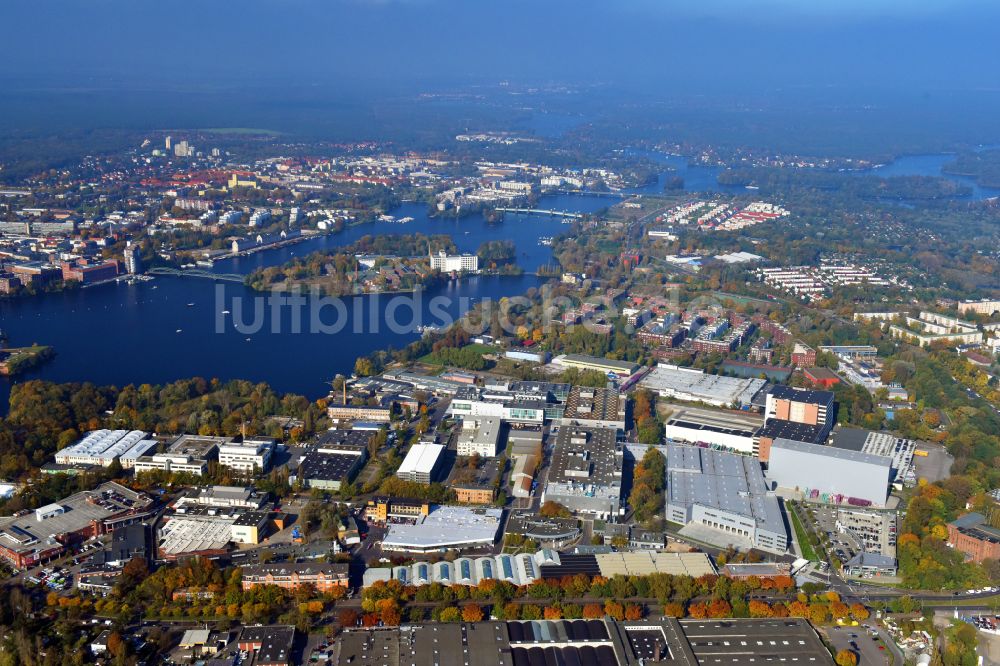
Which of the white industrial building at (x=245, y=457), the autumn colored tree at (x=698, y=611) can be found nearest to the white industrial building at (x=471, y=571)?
the autumn colored tree at (x=698, y=611)

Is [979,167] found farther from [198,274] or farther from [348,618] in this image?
[348,618]

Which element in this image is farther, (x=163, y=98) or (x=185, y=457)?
(x=163, y=98)

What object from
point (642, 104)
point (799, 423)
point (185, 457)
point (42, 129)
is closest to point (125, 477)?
point (185, 457)

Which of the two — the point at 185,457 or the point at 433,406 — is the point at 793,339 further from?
the point at 185,457

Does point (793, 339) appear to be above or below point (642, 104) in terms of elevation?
below

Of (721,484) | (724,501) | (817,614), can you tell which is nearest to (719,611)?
(817,614)

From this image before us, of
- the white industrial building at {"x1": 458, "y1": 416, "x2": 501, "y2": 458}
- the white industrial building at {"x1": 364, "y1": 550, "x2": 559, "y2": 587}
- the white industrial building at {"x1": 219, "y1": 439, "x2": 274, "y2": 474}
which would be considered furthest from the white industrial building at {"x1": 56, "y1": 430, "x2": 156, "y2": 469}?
the white industrial building at {"x1": 364, "y1": 550, "x2": 559, "y2": 587}

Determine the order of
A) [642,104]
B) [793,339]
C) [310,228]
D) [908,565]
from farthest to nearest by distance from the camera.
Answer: [642,104] < [310,228] < [793,339] < [908,565]

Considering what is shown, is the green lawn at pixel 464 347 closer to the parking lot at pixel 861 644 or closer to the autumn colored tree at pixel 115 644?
the autumn colored tree at pixel 115 644
